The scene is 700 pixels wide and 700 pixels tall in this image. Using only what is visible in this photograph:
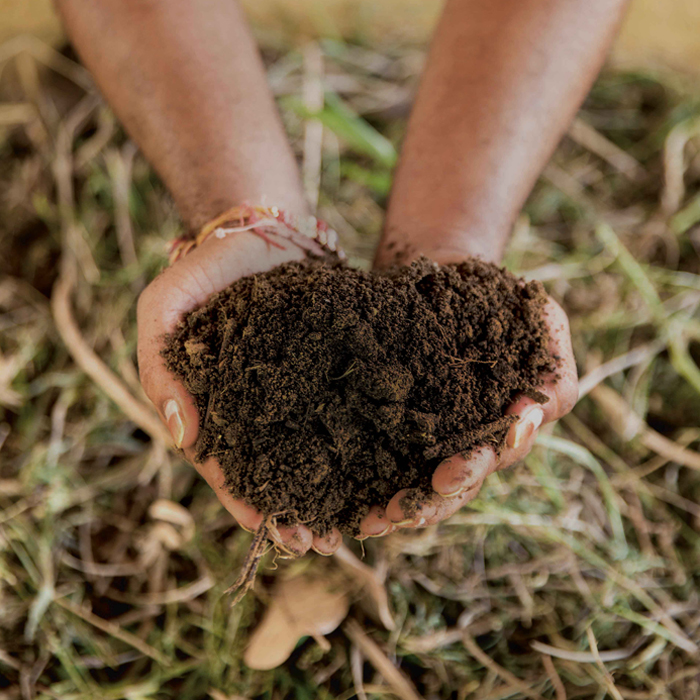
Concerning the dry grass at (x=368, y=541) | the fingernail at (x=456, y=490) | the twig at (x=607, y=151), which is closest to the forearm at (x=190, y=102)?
the dry grass at (x=368, y=541)

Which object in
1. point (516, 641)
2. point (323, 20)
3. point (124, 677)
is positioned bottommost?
point (516, 641)

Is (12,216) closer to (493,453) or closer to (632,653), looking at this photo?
(493,453)

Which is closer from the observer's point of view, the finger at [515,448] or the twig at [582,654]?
the finger at [515,448]

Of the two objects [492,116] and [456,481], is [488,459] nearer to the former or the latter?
[456,481]

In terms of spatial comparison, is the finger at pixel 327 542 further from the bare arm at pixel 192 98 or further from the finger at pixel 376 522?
the bare arm at pixel 192 98

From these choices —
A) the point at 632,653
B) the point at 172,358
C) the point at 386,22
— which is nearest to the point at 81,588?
the point at 172,358

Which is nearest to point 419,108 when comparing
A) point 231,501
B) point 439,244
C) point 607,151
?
point 439,244

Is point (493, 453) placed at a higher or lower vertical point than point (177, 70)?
lower
